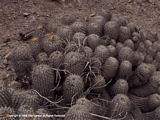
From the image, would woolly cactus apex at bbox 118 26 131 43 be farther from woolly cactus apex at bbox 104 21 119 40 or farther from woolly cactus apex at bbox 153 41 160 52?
woolly cactus apex at bbox 153 41 160 52

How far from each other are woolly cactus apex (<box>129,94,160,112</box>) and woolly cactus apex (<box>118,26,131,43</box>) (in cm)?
84

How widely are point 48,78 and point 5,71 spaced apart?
1328 mm

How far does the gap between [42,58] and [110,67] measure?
2.82 feet

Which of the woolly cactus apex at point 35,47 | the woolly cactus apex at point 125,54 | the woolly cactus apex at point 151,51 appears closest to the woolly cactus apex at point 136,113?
the woolly cactus apex at point 125,54

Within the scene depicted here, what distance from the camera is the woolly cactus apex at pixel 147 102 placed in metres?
3.02

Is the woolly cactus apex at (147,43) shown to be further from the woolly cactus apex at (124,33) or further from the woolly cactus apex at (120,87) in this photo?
the woolly cactus apex at (120,87)

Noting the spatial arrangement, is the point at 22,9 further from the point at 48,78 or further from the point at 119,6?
the point at 48,78

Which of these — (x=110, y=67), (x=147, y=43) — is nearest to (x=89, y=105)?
(x=110, y=67)

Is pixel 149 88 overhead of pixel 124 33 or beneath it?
beneath

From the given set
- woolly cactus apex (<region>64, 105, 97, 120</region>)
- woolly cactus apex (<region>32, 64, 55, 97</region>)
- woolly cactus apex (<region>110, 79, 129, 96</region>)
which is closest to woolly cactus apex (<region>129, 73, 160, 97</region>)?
woolly cactus apex (<region>110, 79, 129, 96</region>)

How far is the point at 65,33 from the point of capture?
3.18 meters

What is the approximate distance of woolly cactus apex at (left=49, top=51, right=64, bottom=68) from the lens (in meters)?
2.83

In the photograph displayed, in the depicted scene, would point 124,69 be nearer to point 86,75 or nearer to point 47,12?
point 86,75

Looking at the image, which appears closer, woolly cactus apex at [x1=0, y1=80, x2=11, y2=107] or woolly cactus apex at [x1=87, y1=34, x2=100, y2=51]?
woolly cactus apex at [x1=0, y1=80, x2=11, y2=107]
